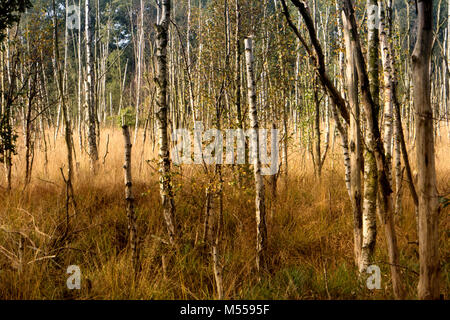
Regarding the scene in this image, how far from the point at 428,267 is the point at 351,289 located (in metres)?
1.20

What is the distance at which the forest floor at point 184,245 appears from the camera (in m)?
2.94

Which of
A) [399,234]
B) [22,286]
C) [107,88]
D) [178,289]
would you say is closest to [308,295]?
[178,289]

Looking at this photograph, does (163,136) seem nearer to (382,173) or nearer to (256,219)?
(256,219)

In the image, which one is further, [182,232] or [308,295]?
[182,232]

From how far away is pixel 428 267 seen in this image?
183 centimetres

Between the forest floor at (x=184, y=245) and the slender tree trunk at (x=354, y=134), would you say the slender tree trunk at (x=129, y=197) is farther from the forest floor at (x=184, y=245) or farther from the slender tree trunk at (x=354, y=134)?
the slender tree trunk at (x=354, y=134)

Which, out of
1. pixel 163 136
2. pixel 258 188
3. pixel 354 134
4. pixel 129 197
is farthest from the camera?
pixel 163 136

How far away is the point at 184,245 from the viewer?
3848mm

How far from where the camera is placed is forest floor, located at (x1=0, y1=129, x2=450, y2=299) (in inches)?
116

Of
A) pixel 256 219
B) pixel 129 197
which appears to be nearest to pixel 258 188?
pixel 256 219
